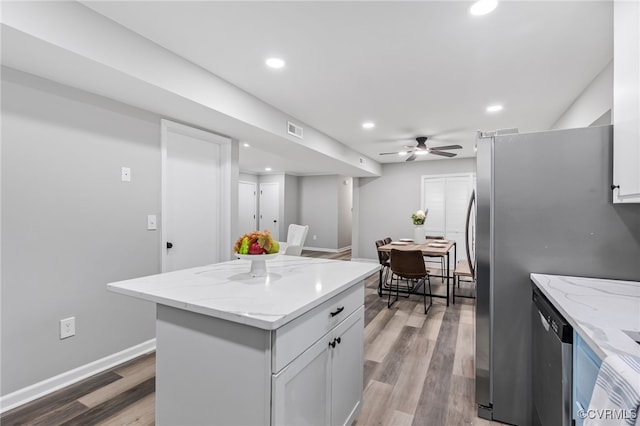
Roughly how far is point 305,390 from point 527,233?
1532mm

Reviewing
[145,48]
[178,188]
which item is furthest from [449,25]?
[178,188]

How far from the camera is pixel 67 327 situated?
2195mm

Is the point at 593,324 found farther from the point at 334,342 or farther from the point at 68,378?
the point at 68,378

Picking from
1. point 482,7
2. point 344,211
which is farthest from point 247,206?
point 482,7

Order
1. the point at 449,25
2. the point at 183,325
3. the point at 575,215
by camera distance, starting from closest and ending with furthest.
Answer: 1. the point at 183,325
2. the point at 575,215
3. the point at 449,25

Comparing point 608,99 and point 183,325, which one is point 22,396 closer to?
point 183,325

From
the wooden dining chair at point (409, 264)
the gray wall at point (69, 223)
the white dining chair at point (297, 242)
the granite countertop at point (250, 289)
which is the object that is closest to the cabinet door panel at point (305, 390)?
the granite countertop at point (250, 289)

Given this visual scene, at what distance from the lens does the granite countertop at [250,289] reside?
3.66 feet

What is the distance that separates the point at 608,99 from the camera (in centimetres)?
238

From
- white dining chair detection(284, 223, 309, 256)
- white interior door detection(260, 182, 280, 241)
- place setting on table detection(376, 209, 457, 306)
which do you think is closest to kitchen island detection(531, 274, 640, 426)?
place setting on table detection(376, 209, 457, 306)

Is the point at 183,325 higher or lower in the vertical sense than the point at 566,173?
lower

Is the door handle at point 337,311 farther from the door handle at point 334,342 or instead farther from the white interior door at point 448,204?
the white interior door at point 448,204

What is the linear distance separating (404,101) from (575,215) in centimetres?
205

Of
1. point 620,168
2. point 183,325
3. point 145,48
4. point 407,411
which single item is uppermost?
point 145,48
